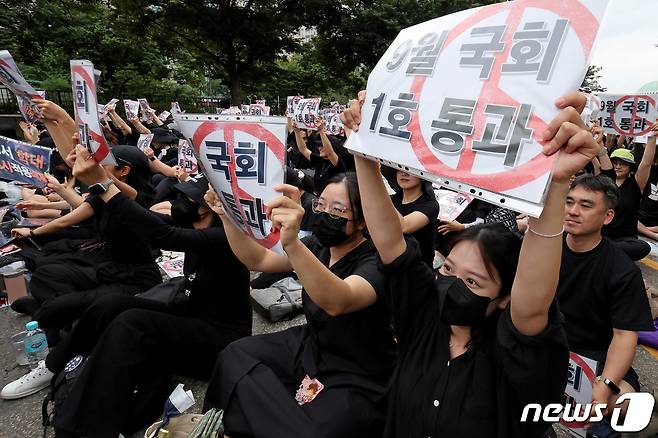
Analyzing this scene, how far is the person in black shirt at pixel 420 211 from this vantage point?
3.55 meters

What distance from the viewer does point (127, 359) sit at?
2.55 meters

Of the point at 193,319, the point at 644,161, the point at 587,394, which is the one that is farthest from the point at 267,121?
the point at 644,161

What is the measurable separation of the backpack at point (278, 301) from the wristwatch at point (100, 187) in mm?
2009

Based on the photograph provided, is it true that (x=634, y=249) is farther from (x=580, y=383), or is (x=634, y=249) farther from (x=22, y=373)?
(x=22, y=373)

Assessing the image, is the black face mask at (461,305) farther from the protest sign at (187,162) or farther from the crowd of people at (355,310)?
the protest sign at (187,162)

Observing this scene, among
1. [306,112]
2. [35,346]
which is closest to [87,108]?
[35,346]

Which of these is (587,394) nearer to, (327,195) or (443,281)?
(443,281)

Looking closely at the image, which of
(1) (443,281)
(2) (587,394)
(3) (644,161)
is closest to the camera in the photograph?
(1) (443,281)

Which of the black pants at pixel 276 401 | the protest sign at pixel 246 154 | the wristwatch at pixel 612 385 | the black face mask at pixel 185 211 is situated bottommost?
the black pants at pixel 276 401

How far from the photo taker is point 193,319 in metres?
2.92

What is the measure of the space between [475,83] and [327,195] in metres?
1.12

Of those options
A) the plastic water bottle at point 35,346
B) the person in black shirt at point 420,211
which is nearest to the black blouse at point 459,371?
the person in black shirt at point 420,211

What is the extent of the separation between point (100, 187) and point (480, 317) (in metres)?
2.41

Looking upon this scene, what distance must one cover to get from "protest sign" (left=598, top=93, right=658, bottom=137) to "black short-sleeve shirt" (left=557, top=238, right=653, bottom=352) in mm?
3990
